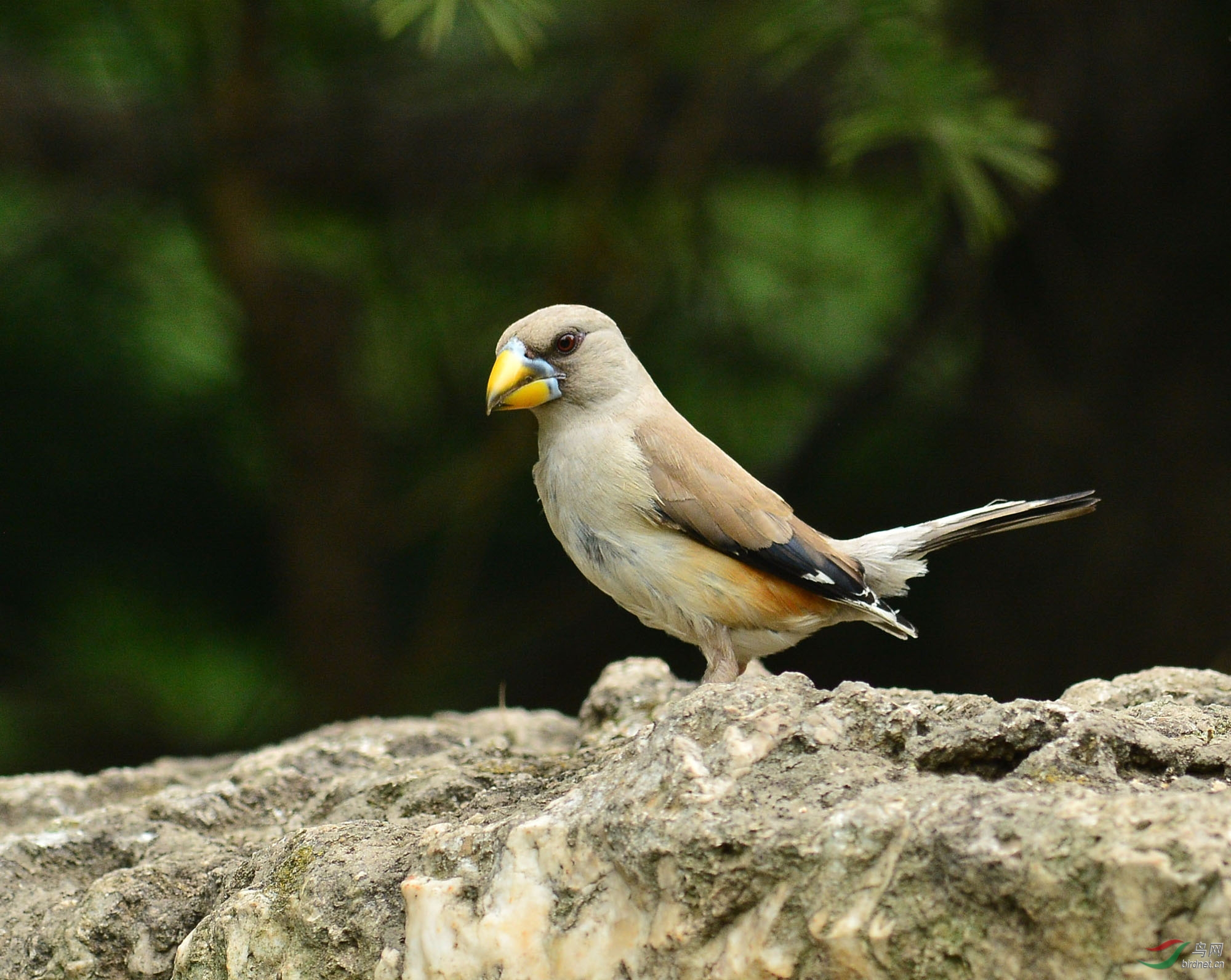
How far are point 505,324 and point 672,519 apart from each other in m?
2.33

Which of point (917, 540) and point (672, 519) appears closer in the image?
point (672, 519)

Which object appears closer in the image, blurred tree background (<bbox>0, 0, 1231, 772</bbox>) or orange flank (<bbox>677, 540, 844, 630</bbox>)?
orange flank (<bbox>677, 540, 844, 630</bbox>)

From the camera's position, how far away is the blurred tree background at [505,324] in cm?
546

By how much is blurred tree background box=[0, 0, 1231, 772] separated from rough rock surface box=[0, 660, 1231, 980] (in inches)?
103

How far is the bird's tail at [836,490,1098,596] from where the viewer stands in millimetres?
3934

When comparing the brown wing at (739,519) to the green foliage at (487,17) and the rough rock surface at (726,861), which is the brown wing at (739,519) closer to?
the rough rock surface at (726,861)

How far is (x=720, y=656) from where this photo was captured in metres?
3.86
